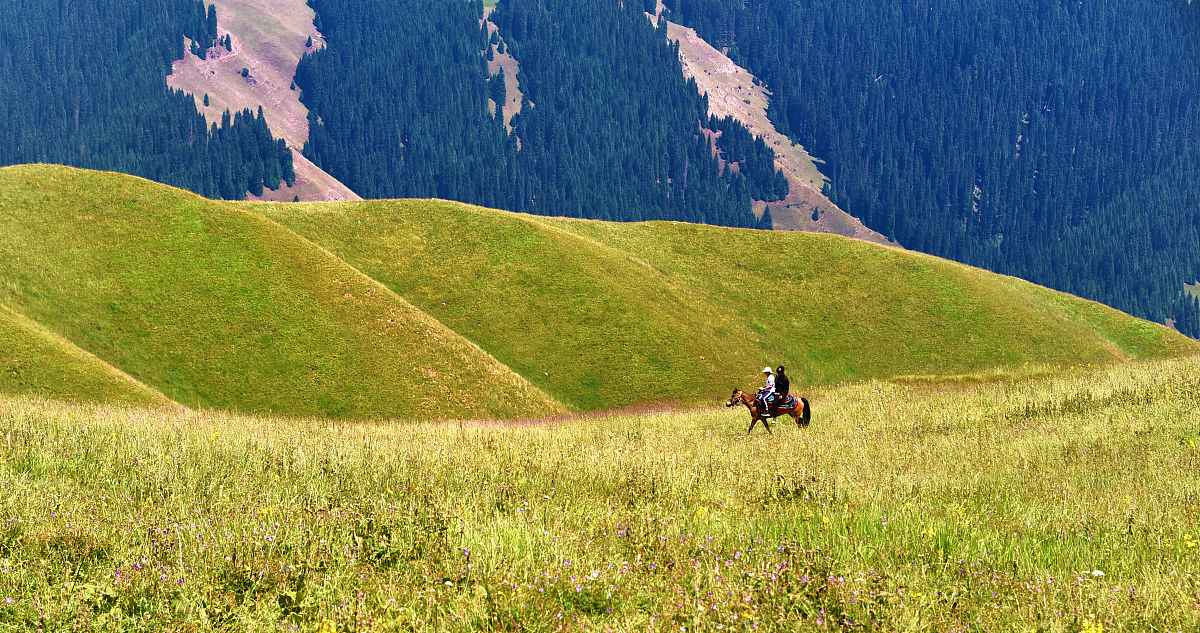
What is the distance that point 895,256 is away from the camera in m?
98.0

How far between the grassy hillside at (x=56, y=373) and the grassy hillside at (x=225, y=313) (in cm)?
462

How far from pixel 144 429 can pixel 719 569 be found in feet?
37.9

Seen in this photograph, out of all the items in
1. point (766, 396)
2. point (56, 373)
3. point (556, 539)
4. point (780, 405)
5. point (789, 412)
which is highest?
point (56, 373)

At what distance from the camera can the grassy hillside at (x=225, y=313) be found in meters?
49.7

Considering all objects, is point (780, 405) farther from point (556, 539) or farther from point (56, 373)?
point (56, 373)

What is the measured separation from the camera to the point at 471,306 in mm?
72688

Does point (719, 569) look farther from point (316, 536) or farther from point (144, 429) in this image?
point (144, 429)

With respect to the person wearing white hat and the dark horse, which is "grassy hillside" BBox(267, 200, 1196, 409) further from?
the person wearing white hat

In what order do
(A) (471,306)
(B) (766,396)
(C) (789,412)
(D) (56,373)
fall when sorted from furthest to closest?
(A) (471,306) < (D) (56,373) < (C) (789,412) < (B) (766,396)

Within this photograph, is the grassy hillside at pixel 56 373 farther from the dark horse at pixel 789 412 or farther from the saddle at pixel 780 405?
the saddle at pixel 780 405

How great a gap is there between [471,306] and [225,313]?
21.9 meters

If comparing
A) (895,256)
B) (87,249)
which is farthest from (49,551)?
(895,256)

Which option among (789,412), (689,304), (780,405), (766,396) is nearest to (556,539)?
(766,396)

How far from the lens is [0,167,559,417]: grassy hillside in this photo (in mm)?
49656
